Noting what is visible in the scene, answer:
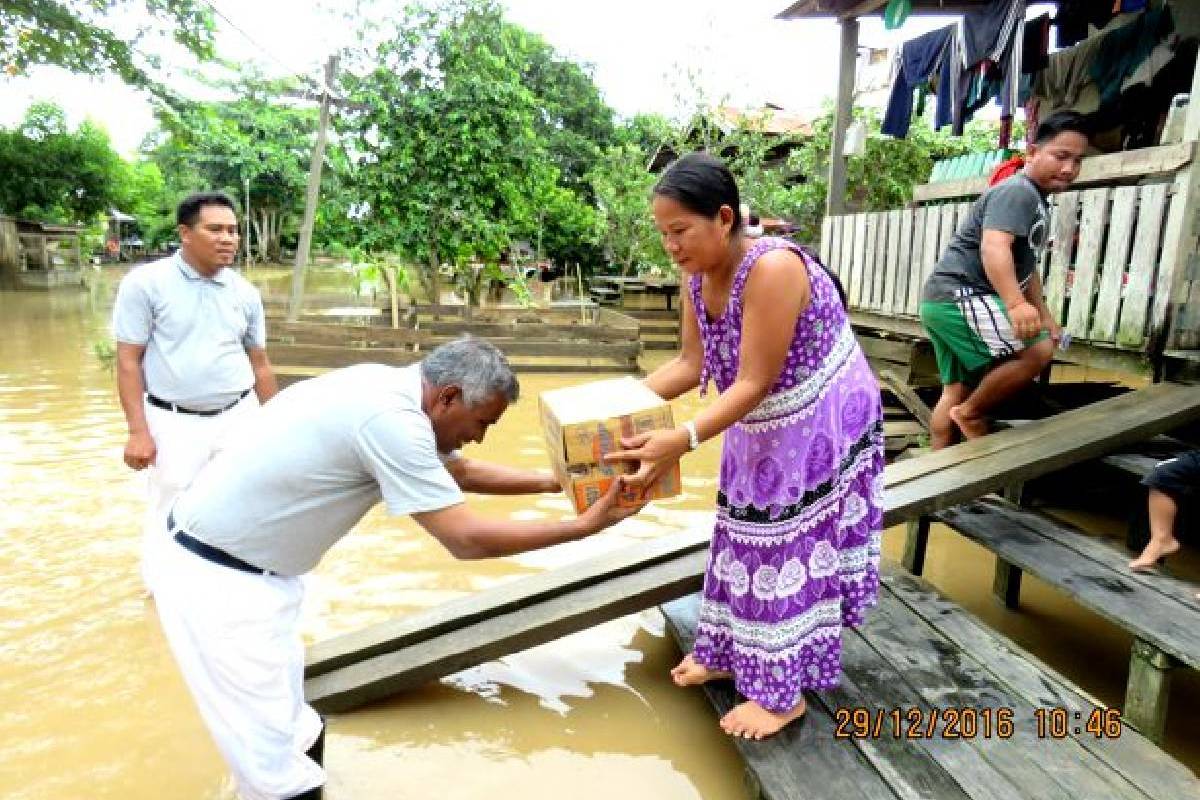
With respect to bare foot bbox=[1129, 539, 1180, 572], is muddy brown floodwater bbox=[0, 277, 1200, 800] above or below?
below

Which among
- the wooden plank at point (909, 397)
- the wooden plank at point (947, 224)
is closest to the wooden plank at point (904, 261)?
the wooden plank at point (947, 224)

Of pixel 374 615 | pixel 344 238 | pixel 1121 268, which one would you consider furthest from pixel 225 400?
pixel 344 238

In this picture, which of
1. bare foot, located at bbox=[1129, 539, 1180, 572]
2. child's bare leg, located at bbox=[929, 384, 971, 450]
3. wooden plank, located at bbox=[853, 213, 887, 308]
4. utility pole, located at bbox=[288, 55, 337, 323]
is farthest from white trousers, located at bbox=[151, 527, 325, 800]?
utility pole, located at bbox=[288, 55, 337, 323]

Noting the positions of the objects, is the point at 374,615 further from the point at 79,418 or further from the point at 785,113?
the point at 785,113

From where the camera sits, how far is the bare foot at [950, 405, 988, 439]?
3961mm

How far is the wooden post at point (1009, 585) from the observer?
4047mm

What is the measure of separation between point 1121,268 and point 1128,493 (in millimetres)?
2194

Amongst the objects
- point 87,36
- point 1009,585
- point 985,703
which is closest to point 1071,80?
point 1009,585

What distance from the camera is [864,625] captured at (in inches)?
119

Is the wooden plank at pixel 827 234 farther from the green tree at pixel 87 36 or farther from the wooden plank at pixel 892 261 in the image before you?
the green tree at pixel 87 36

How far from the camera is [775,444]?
2.30 m

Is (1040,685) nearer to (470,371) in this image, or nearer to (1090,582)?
(1090,582)

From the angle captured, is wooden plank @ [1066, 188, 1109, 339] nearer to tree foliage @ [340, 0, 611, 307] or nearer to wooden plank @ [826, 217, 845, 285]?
wooden plank @ [826, 217, 845, 285]

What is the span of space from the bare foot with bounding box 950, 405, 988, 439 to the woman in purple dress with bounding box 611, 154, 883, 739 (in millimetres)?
1771
